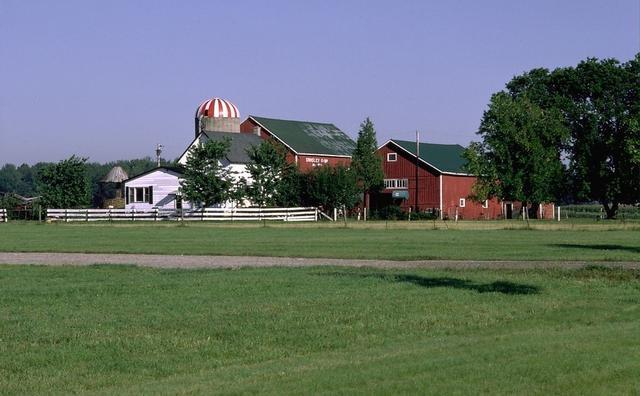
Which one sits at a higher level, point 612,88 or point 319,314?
point 612,88

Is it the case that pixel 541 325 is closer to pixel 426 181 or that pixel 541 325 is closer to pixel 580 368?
pixel 580 368

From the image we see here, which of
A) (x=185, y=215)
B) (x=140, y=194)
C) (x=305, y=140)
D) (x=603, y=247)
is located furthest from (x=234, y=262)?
(x=305, y=140)

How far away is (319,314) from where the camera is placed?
15.6m

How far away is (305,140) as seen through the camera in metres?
94.2

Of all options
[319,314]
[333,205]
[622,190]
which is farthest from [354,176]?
[319,314]

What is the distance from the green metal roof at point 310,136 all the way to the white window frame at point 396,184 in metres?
6.37

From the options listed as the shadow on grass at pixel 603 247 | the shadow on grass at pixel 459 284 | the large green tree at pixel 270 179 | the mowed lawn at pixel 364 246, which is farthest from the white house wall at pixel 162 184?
the shadow on grass at pixel 459 284

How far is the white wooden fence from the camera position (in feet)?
233

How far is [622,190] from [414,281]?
65.1m

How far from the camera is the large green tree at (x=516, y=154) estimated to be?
3066 inches

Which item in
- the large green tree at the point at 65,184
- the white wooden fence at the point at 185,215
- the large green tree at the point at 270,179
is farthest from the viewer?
the large green tree at the point at 65,184

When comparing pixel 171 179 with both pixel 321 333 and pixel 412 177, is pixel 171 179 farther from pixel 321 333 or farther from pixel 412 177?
pixel 321 333

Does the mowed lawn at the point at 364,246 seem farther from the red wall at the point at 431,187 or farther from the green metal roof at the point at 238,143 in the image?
the red wall at the point at 431,187

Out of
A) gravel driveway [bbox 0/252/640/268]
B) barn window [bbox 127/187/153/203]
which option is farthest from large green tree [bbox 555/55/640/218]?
gravel driveway [bbox 0/252/640/268]
